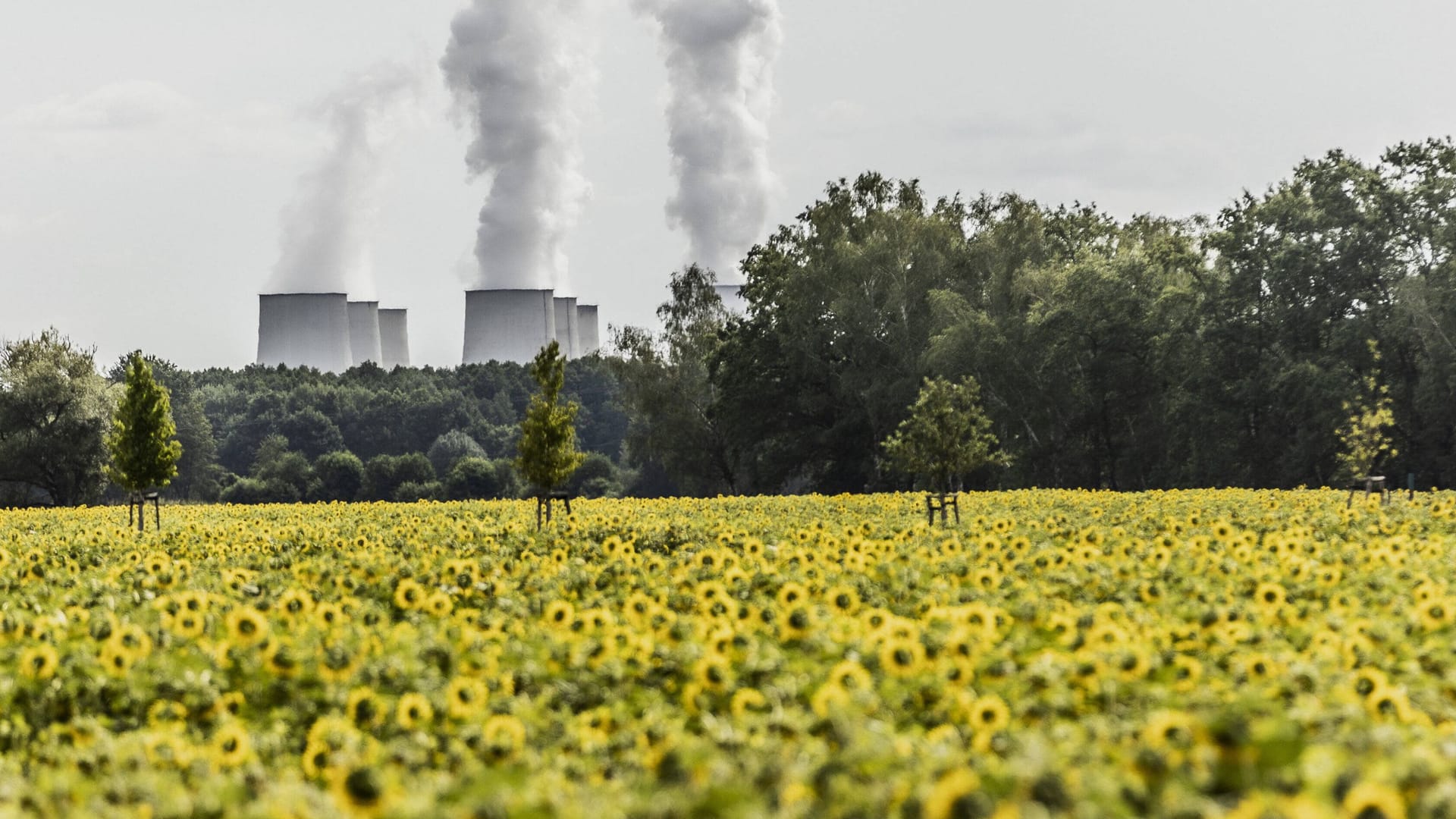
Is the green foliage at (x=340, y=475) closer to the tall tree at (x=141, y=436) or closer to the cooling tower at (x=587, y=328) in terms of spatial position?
the cooling tower at (x=587, y=328)

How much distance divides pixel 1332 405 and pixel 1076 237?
20879mm

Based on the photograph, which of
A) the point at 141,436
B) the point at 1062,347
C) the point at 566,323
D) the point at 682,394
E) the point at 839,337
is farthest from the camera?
the point at 566,323

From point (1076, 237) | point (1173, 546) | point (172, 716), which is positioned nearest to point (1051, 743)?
point (172, 716)

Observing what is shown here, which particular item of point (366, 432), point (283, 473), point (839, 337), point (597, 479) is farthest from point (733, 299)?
point (366, 432)

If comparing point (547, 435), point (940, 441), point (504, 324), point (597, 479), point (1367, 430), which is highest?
point (504, 324)

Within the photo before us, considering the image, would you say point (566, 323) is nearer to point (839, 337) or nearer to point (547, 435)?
point (839, 337)

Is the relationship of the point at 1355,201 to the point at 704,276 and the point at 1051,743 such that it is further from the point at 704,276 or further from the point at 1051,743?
the point at 1051,743

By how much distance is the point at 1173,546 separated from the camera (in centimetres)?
1281

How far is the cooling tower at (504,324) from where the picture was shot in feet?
232

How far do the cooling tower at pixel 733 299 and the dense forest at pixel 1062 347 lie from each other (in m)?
0.62

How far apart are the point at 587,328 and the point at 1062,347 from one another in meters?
44.6

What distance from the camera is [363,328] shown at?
273 feet

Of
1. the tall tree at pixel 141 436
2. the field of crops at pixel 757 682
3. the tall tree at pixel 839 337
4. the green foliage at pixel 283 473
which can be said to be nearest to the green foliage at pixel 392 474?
the green foliage at pixel 283 473

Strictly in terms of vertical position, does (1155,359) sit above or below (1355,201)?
below
